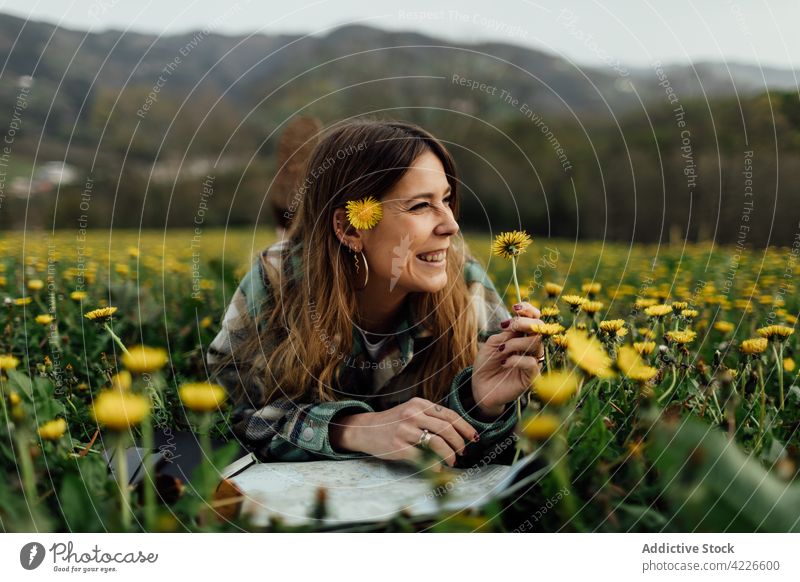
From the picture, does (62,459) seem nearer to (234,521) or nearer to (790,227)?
(234,521)

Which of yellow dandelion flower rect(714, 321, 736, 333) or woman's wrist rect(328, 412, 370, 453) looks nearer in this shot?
woman's wrist rect(328, 412, 370, 453)

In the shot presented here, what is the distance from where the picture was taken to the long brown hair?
109cm

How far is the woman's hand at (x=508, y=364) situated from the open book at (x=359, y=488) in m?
0.10

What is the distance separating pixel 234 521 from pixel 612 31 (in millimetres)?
1062

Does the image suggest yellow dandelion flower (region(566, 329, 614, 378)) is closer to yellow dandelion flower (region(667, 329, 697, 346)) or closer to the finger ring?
yellow dandelion flower (region(667, 329, 697, 346))

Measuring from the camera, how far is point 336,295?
3.85 ft

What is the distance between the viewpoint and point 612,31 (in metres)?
1.24

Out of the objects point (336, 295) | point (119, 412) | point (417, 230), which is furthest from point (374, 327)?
point (119, 412)

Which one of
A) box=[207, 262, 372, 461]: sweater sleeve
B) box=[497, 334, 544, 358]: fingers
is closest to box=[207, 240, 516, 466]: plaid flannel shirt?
box=[207, 262, 372, 461]: sweater sleeve

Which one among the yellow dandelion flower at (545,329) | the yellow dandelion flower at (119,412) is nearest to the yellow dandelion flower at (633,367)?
the yellow dandelion flower at (545,329)

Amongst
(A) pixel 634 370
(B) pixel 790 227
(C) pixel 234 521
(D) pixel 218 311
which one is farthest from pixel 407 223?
(B) pixel 790 227

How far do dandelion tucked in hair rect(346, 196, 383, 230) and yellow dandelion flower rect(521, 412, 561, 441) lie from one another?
0.42 meters

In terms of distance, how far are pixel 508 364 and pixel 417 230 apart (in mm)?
266
